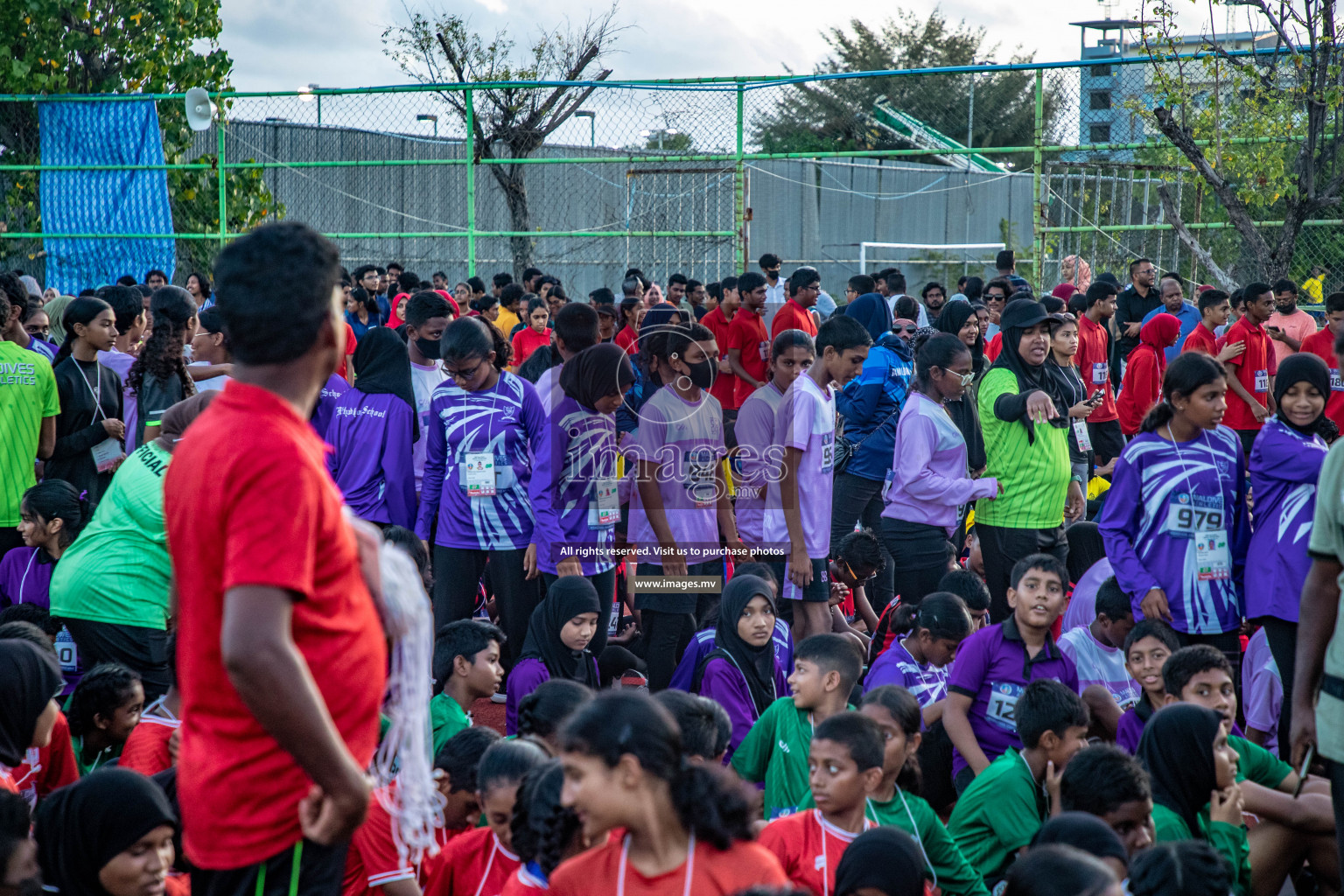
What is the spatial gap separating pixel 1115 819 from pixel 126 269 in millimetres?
12530

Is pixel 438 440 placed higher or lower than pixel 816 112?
lower

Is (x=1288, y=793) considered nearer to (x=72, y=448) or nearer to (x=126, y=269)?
(x=72, y=448)

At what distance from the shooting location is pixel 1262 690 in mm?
4797

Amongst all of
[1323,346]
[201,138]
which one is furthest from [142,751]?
[201,138]

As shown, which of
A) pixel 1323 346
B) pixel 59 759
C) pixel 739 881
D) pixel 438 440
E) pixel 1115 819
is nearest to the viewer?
pixel 739 881

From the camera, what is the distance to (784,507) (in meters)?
5.77

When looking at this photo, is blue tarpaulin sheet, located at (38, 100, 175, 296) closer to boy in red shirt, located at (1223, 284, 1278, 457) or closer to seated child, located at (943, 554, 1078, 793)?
boy in red shirt, located at (1223, 284, 1278, 457)

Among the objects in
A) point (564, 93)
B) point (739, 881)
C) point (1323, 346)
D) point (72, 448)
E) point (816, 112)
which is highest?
point (816, 112)

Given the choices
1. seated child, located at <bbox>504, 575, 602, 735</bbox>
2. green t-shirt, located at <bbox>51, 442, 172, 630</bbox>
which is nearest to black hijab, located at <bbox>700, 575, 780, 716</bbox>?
seated child, located at <bbox>504, 575, 602, 735</bbox>

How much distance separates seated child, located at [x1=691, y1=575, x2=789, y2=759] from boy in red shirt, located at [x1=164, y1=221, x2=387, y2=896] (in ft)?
9.49

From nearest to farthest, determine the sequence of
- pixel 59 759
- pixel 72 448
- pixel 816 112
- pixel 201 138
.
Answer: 1. pixel 59 759
2. pixel 72 448
3. pixel 201 138
4. pixel 816 112

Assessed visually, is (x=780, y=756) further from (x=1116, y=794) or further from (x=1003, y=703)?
(x=1116, y=794)

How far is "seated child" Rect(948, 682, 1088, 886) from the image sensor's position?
3.86 m

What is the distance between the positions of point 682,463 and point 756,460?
0.41 m
